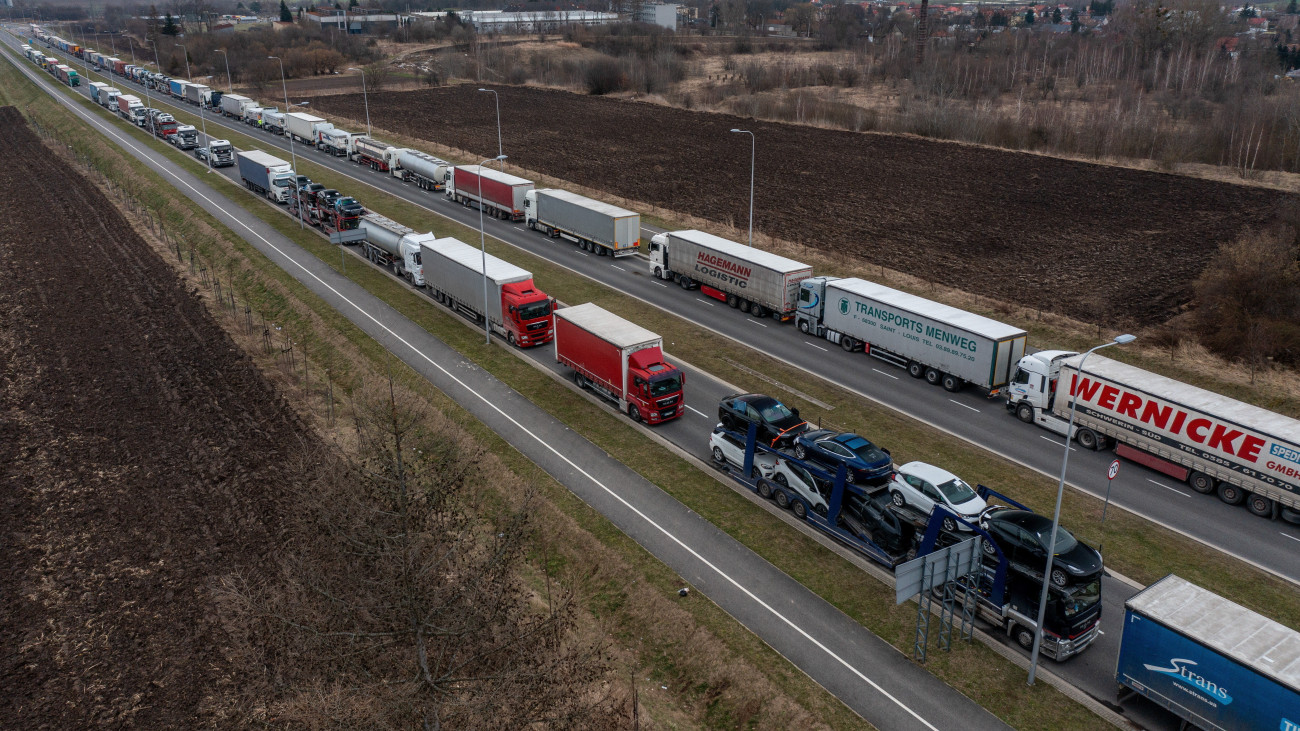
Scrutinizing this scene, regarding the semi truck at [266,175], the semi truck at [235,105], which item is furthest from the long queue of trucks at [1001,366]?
the semi truck at [235,105]

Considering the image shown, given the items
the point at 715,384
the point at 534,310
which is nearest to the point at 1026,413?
the point at 715,384

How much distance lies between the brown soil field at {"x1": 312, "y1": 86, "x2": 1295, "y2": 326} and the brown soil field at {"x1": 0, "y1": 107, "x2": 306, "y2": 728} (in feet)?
126

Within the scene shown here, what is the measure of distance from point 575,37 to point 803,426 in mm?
182895

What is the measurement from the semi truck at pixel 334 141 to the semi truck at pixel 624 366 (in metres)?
62.2

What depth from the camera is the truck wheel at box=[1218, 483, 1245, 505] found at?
29688 mm

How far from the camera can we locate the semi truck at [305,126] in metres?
94.3

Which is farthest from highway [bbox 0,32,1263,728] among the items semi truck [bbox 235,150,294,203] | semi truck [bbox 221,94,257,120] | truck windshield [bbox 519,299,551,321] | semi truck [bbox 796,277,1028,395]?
semi truck [bbox 221,94,257,120]

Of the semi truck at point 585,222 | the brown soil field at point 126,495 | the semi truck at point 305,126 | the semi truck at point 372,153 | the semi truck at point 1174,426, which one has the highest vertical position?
the semi truck at point 305,126

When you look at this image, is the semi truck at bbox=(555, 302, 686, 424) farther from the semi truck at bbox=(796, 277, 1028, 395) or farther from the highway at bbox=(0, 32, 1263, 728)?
the semi truck at bbox=(796, 277, 1028, 395)

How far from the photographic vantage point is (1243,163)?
74750 mm

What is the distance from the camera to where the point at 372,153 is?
278ft

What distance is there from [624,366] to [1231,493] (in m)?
22.8

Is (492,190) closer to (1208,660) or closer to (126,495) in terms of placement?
(126,495)

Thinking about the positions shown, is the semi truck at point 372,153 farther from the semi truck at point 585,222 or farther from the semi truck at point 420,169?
the semi truck at point 585,222
